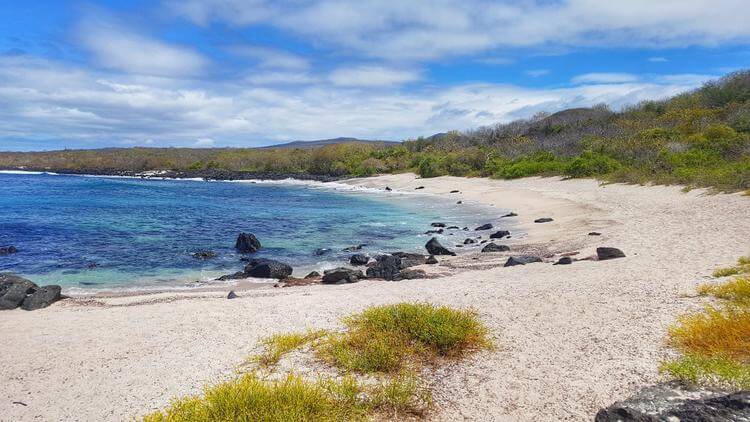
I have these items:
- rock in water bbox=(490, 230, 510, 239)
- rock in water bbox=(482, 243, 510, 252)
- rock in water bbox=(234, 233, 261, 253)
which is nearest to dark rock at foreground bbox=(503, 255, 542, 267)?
rock in water bbox=(482, 243, 510, 252)

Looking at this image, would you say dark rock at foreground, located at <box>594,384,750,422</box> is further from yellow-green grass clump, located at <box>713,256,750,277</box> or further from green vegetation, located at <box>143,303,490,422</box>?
yellow-green grass clump, located at <box>713,256,750,277</box>

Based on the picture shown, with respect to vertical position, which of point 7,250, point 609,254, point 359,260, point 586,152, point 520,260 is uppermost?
point 586,152

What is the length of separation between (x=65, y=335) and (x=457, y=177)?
47275mm

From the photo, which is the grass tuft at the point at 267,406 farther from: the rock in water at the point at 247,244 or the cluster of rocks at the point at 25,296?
the rock in water at the point at 247,244

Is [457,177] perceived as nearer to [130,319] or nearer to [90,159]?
[130,319]

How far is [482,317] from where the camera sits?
811 cm

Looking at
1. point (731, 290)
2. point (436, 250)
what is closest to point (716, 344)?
point (731, 290)

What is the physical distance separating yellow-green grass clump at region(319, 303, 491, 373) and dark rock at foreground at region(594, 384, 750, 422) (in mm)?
2438

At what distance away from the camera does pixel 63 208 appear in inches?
1262

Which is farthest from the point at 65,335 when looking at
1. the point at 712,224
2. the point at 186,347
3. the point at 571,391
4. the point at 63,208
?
the point at 63,208

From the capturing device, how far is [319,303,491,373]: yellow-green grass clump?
20.1ft

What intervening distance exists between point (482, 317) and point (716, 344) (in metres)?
3.36

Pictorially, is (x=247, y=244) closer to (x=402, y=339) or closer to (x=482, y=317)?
(x=482, y=317)

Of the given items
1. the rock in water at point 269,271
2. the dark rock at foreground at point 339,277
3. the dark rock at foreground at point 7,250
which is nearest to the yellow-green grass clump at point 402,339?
the dark rock at foreground at point 339,277
